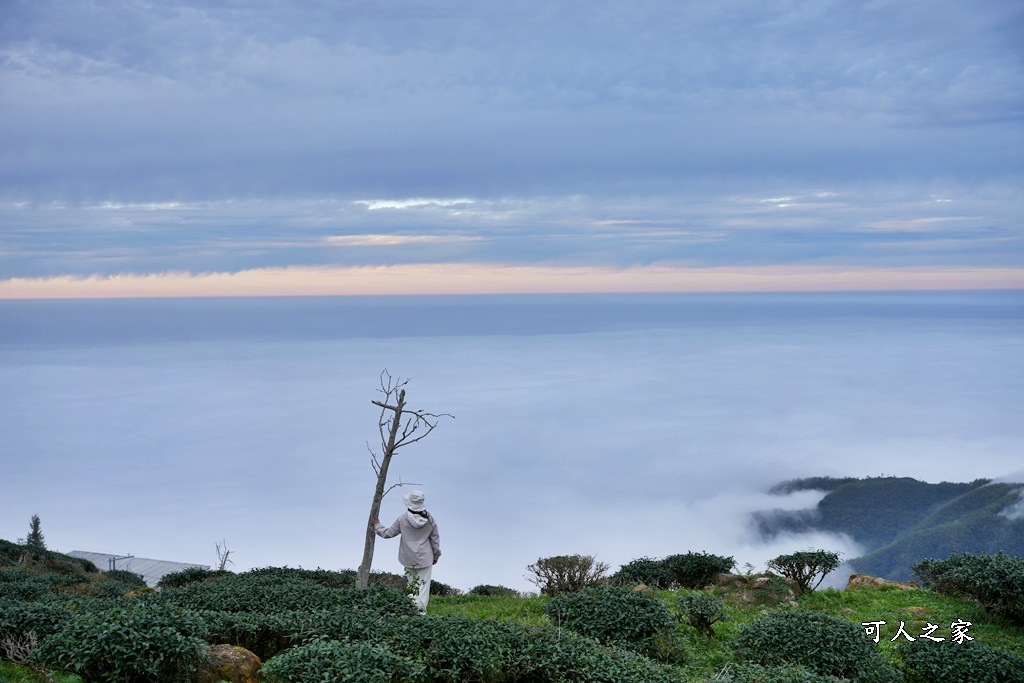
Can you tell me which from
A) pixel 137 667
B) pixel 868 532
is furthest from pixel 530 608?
pixel 868 532

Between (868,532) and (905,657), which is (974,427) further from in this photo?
(905,657)

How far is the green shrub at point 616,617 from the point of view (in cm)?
923

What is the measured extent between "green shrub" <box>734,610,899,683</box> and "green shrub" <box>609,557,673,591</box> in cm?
651

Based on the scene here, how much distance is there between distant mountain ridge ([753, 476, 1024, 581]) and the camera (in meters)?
53.3

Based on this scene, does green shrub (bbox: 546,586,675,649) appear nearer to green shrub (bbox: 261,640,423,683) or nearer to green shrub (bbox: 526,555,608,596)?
green shrub (bbox: 261,640,423,683)

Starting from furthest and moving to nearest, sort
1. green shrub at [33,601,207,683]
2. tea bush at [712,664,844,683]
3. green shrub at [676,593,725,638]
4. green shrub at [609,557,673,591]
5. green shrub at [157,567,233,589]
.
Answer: green shrub at [157,567,233,589] → green shrub at [609,557,673,591] → green shrub at [676,593,725,638] → tea bush at [712,664,844,683] → green shrub at [33,601,207,683]

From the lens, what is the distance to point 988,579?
1160 cm

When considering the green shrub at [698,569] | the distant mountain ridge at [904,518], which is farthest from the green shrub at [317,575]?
the distant mountain ridge at [904,518]

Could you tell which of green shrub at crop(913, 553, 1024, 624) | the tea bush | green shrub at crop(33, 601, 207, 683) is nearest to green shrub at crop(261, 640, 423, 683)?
green shrub at crop(33, 601, 207, 683)

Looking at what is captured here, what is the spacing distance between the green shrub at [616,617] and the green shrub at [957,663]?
2.64 meters

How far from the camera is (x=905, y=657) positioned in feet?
29.6

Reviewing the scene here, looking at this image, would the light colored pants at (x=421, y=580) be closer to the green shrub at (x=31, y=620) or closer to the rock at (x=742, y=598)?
the green shrub at (x=31, y=620)

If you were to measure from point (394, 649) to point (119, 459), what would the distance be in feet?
490

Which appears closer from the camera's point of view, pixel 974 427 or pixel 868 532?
pixel 868 532
